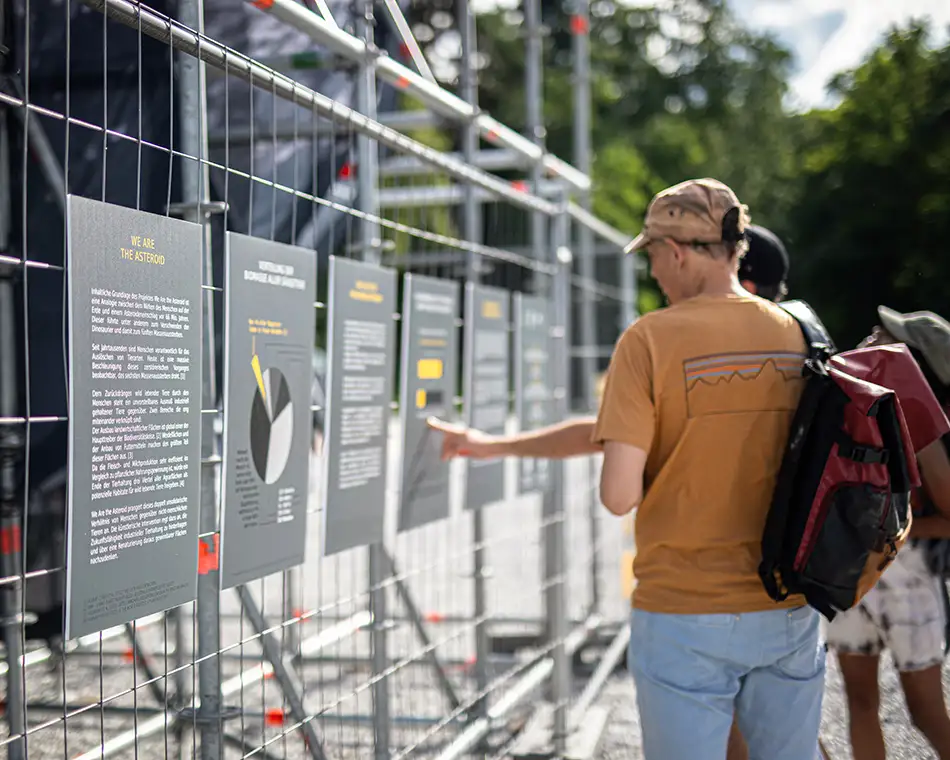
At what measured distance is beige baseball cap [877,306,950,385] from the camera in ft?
11.5

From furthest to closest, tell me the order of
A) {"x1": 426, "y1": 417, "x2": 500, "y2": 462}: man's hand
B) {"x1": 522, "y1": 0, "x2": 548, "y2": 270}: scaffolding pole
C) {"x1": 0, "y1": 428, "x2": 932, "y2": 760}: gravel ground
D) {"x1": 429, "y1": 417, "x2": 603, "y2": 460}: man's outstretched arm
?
{"x1": 522, "y1": 0, "x2": 548, "y2": 270}: scaffolding pole, {"x1": 0, "y1": 428, "x2": 932, "y2": 760}: gravel ground, {"x1": 426, "y1": 417, "x2": 500, "y2": 462}: man's hand, {"x1": 429, "y1": 417, "x2": 603, "y2": 460}: man's outstretched arm

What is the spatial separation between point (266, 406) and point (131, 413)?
508 millimetres

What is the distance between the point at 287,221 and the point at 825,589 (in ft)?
5.49

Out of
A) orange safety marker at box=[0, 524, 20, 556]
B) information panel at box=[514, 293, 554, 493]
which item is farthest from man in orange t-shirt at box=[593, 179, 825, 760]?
orange safety marker at box=[0, 524, 20, 556]

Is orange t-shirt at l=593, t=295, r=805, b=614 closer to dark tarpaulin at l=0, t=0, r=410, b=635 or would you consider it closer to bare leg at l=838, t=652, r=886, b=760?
dark tarpaulin at l=0, t=0, r=410, b=635

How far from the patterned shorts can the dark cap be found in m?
0.91

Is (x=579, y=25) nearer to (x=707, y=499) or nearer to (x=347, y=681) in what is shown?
(x=347, y=681)

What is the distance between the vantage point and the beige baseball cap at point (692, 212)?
9.25 ft

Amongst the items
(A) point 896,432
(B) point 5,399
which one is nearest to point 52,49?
(B) point 5,399

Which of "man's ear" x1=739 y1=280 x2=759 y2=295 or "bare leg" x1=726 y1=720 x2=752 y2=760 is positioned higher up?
"man's ear" x1=739 y1=280 x2=759 y2=295

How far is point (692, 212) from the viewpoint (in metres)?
2.82

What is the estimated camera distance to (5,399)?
4.75 m

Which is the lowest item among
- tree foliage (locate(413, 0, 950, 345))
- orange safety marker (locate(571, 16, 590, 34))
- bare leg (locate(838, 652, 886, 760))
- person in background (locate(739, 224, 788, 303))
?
bare leg (locate(838, 652, 886, 760))

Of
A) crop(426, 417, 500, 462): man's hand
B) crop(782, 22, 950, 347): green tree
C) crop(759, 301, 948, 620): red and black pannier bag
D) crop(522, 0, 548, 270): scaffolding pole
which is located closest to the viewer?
crop(759, 301, 948, 620): red and black pannier bag
